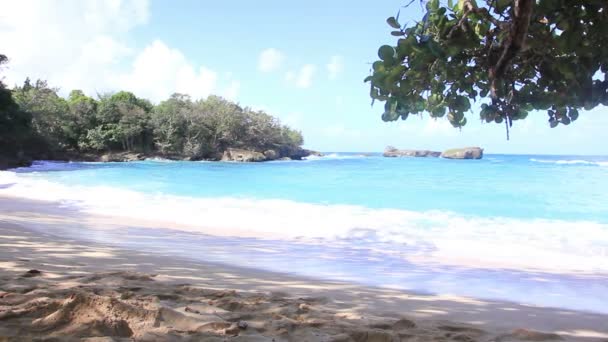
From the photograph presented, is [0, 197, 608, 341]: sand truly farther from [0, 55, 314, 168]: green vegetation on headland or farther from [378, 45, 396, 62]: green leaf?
[0, 55, 314, 168]: green vegetation on headland

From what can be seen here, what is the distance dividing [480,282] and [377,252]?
199 centimetres

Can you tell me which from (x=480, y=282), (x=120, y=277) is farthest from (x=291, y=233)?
(x=120, y=277)

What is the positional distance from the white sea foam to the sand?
2.51 m

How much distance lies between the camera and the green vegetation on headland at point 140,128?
40781 mm

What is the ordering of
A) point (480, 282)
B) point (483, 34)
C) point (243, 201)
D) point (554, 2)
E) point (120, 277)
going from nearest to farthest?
1. point (554, 2)
2. point (483, 34)
3. point (120, 277)
4. point (480, 282)
5. point (243, 201)

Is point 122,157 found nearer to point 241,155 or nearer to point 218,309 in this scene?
point 241,155

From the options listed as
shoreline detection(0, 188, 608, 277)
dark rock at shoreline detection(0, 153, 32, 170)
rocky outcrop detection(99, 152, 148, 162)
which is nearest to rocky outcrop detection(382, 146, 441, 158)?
rocky outcrop detection(99, 152, 148, 162)

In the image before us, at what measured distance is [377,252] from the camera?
6324mm

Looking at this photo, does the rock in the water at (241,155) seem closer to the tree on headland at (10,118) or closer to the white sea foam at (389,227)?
the tree on headland at (10,118)

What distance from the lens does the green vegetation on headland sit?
40.8 m

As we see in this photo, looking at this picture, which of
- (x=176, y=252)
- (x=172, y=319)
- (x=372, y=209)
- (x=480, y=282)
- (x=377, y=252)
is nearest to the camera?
(x=172, y=319)

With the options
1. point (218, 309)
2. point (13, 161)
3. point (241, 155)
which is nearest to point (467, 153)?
point (241, 155)

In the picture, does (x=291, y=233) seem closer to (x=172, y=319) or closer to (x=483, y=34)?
(x=172, y=319)

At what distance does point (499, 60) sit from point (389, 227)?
7.14 metres
